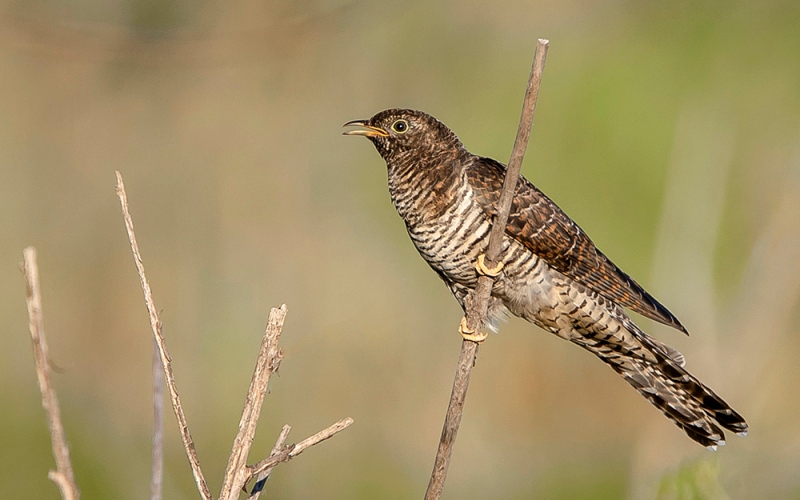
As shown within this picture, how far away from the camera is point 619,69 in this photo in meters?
7.12

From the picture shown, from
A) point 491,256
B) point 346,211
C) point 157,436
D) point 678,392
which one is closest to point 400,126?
point 491,256

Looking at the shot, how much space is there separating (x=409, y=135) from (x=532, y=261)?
621mm

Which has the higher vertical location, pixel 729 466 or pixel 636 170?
pixel 636 170

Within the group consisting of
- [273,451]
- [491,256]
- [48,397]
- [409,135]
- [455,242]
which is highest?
[409,135]

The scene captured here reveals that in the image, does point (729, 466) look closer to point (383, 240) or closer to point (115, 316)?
point (383, 240)

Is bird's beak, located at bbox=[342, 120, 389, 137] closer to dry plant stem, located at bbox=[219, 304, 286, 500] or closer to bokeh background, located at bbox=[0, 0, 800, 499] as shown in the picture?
dry plant stem, located at bbox=[219, 304, 286, 500]

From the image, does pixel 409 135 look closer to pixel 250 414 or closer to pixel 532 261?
pixel 532 261

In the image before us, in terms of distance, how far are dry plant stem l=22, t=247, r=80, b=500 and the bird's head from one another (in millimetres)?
1885

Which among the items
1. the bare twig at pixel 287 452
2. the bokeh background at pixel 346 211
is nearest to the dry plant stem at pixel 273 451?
the bare twig at pixel 287 452

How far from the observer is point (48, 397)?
56.3 inches

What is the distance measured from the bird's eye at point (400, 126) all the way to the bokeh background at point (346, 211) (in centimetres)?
195

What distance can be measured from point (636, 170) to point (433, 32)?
183 centimetres

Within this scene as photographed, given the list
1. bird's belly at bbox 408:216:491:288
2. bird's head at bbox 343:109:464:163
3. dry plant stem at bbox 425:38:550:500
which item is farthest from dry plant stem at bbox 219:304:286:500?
bird's head at bbox 343:109:464:163

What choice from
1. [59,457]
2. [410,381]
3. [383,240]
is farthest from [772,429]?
[59,457]
